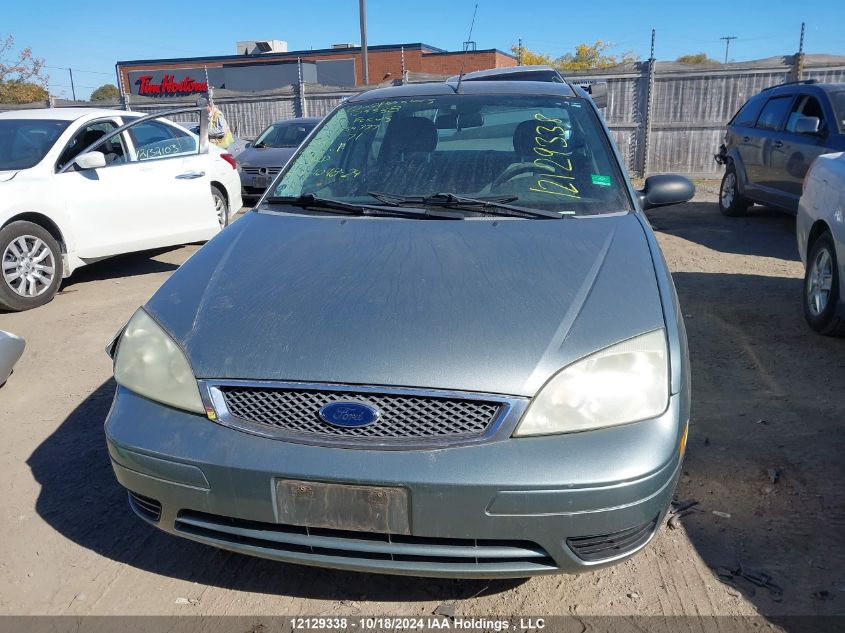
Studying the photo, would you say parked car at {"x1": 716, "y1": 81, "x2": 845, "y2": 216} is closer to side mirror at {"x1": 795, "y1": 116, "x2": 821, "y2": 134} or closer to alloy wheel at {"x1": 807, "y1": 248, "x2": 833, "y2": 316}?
side mirror at {"x1": 795, "y1": 116, "x2": 821, "y2": 134}

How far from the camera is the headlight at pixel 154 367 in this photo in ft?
7.01

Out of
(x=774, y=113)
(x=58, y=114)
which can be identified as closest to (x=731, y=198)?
(x=774, y=113)

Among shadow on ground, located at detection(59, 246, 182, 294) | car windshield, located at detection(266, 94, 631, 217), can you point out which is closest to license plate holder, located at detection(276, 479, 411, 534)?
car windshield, located at detection(266, 94, 631, 217)

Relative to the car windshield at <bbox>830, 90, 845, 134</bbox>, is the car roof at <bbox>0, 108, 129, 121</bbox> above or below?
above

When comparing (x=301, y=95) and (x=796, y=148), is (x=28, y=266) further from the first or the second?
(x=301, y=95)

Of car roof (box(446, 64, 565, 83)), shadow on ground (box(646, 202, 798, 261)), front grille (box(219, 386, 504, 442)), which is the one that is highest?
car roof (box(446, 64, 565, 83))

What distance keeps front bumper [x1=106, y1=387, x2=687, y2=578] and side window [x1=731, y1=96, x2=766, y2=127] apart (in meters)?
8.44

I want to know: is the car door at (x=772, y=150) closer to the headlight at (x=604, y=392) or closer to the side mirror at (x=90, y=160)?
the headlight at (x=604, y=392)

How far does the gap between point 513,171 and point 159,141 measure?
16.5 ft

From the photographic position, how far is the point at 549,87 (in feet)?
12.4

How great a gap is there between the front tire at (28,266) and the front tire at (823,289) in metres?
5.94

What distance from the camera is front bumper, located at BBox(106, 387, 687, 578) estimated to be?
189cm

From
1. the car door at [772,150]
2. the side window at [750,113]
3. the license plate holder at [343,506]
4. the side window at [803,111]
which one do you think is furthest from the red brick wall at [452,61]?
the license plate holder at [343,506]

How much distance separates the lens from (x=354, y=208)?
10.0 ft
